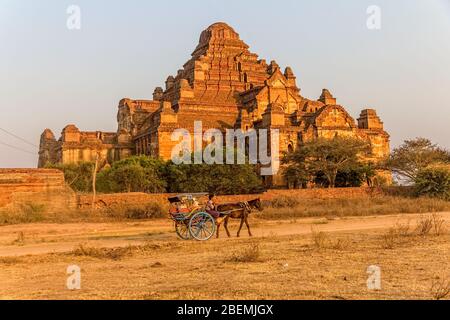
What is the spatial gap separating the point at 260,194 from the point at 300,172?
6202 millimetres

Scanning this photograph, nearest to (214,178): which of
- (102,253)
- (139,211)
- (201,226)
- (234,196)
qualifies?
(234,196)

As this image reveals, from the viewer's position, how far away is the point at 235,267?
1059 cm

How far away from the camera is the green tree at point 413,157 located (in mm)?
38375

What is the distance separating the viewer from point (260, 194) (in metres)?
32.1

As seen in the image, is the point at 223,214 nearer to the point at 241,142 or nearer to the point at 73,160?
the point at 241,142

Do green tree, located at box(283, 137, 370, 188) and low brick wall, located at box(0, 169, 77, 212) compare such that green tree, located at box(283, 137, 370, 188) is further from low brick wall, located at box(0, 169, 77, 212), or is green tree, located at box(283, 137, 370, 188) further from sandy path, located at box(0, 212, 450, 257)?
low brick wall, located at box(0, 169, 77, 212)

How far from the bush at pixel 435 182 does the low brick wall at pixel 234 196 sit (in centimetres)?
302

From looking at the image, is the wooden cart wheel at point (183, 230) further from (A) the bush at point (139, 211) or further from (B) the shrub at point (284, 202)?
(B) the shrub at point (284, 202)

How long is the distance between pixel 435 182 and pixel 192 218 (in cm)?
2331

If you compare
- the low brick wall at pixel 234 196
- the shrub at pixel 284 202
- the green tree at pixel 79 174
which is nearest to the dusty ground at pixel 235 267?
the low brick wall at pixel 234 196

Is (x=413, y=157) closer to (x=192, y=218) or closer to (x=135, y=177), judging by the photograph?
(x=135, y=177)

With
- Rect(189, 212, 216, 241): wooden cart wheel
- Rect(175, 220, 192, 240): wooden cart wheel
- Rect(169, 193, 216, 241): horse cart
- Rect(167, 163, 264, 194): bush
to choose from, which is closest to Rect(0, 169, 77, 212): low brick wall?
Rect(167, 163, 264, 194): bush

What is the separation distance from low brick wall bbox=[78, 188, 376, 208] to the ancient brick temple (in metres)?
7.87
